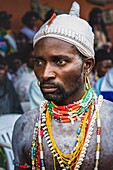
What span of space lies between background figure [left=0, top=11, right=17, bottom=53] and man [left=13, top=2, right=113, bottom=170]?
6.13 meters

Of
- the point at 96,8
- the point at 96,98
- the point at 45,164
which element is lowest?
the point at 45,164

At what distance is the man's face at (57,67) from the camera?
8.15 ft

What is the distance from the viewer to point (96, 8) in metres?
9.91

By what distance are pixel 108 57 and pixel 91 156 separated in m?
4.71

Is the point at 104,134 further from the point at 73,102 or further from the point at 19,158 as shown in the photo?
the point at 19,158

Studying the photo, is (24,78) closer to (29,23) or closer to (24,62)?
(24,62)

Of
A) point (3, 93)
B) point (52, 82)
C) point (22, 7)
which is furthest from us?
point (22, 7)

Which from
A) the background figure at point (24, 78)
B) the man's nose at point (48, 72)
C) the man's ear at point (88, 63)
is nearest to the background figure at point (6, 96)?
the background figure at point (24, 78)

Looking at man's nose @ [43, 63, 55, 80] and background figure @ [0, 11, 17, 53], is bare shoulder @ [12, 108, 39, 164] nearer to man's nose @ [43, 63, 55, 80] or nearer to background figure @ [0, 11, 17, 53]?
man's nose @ [43, 63, 55, 80]

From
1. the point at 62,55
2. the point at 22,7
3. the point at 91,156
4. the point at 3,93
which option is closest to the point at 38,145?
the point at 91,156

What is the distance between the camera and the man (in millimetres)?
2500

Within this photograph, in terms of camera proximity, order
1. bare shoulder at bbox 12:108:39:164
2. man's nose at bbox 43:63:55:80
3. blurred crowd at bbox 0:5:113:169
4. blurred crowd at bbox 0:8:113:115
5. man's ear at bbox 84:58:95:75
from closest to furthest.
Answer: man's nose at bbox 43:63:55:80
man's ear at bbox 84:58:95:75
bare shoulder at bbox 12:108:39:164
blurred crowd at bbox 0:5:113:169
blurred crowd at bbox 0:8:113:115

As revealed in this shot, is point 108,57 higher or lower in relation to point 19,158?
higher

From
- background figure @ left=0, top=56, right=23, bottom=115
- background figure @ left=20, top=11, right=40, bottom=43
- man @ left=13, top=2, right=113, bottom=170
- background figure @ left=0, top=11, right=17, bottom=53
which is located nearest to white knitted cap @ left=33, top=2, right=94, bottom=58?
man @ left=13, top=2, right=113, bottom=170
